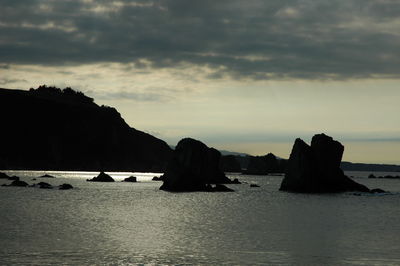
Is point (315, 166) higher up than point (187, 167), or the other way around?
point (315, 166)

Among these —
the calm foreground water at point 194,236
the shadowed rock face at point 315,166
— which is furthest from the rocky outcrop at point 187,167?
the calm foreground water at point 194,236

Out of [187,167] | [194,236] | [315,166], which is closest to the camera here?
[194,236]

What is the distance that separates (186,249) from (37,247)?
958 centimetres

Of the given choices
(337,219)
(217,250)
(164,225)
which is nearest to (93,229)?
(164,225)

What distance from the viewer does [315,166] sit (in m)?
115

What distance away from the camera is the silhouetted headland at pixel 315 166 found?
374 ft

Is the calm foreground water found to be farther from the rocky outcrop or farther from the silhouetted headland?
the rocky outcrop

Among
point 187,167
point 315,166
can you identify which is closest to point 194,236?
point 187,167

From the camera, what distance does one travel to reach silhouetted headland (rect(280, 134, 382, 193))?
113875mm

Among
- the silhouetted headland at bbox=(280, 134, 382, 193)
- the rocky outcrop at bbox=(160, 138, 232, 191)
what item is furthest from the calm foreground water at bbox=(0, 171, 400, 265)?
the rocky outcrop at bbox=(160, 138, 232, 191)

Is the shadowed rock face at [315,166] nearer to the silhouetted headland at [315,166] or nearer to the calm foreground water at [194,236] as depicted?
the silhouetted headland at [315,166]

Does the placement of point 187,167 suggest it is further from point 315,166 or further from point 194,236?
point 194,236

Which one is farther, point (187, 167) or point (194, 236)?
point (187, 167)

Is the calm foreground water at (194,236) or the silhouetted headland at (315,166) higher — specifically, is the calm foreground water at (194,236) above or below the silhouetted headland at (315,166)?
below
